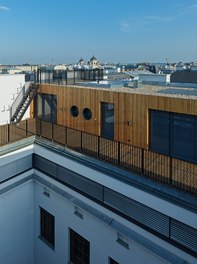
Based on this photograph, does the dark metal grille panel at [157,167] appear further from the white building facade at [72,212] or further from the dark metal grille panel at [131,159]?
the white building facade at [72,212]

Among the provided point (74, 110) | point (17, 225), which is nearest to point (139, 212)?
point (17, 225)

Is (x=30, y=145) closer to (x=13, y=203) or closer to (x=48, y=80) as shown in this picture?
(x=13, y=203)

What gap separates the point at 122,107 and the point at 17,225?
646cm

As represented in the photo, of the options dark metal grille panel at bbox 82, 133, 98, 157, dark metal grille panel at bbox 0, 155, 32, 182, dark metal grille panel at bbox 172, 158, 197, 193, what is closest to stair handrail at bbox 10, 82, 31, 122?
dark metal grille panel at bbox 0, 155, 32, 182

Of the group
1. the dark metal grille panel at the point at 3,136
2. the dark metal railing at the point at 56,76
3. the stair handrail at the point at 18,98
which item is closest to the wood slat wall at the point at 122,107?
the dark metal railing at the point at 56,76

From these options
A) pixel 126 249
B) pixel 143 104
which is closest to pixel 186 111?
pixel 143 104

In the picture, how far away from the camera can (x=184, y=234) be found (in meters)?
7.31

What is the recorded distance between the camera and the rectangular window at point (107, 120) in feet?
41.4

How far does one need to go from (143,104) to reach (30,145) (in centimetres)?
495

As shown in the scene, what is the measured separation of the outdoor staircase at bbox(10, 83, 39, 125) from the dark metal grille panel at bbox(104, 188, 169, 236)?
348 inches

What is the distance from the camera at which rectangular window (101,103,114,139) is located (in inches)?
496

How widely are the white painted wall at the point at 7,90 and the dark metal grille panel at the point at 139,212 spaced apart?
9.48m

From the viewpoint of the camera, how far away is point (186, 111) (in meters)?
10.1

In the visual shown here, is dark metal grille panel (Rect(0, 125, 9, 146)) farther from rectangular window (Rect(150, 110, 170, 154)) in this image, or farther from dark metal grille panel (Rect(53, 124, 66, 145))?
rectangular window (Rect(150, 110, 170, 154))
